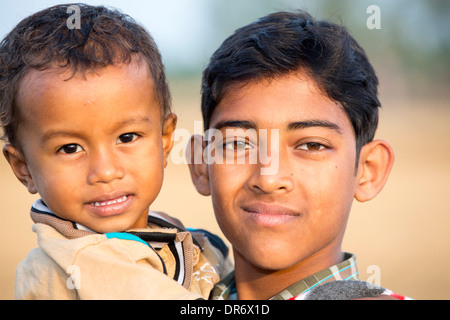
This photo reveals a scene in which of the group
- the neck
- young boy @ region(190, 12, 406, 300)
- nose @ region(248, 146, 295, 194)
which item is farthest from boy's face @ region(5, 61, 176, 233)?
the neck

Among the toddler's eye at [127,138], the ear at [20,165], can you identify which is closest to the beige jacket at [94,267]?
the ear at [20,165]

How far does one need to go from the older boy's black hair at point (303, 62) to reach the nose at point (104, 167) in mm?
594

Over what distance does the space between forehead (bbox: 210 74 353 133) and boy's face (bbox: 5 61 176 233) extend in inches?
17.8

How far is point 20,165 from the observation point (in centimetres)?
263

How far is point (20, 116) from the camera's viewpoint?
2.48 meters

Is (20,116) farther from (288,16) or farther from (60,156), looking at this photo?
(288,16)

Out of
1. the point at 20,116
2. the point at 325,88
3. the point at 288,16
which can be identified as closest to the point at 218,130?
the point at 325,88

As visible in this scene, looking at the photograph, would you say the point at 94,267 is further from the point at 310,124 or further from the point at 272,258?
the point at 310,124

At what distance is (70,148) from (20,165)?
1.15 feet

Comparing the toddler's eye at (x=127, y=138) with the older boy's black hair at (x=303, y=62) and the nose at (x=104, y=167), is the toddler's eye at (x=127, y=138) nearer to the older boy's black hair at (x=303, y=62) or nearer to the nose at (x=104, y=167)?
the nose at (x=104, y=167)

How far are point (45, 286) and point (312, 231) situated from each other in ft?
3.74

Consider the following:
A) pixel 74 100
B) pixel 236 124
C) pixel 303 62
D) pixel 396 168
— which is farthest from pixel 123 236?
pixel 396 168

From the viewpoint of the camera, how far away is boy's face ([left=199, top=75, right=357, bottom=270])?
2459 millimetres

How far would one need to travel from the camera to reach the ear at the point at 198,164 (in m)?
2.90
